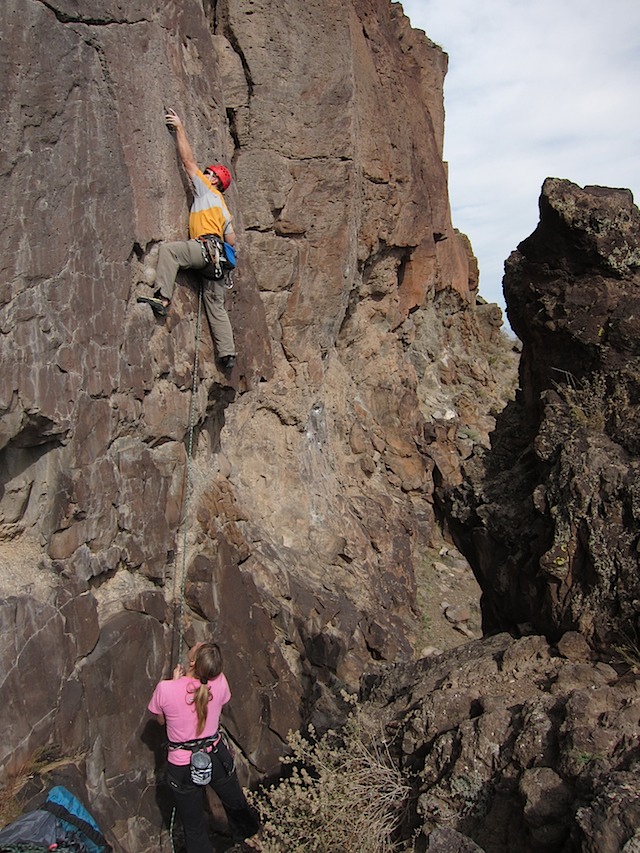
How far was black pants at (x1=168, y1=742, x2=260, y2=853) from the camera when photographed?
5188 mm

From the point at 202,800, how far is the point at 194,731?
2.26 ft

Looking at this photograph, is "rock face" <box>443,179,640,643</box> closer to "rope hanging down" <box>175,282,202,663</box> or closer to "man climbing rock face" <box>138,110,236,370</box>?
"rope hanging down" <box>175,282,202,663</box>

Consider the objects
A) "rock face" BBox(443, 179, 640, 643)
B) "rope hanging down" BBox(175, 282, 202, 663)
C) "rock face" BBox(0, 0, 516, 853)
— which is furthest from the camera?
"rope hanging down" BBox(175, 282, 202, 663)

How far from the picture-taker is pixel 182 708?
505 centimetres

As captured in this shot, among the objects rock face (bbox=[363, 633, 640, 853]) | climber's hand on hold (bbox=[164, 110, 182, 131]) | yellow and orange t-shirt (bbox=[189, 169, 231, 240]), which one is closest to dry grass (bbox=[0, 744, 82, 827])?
rock face (bbox=[363, 633, 640, 853])

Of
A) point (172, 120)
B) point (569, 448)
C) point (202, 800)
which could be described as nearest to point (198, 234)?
point (172, 120)

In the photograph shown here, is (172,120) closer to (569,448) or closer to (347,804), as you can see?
(569,448)

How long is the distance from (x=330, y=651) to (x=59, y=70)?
6.05 metres

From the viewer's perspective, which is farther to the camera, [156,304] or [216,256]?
[216,256]

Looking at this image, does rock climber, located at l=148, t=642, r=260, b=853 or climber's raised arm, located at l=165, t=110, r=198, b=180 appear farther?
climber's raised arm, located at l=165, t=110, r=198, b=180

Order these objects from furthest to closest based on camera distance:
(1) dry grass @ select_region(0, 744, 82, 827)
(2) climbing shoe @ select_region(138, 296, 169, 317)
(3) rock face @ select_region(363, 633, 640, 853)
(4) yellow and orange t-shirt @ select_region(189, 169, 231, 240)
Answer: (4) yellow and orange t-shirt @ select_region(189, 169, 231, 240) → (2) climbing shoe @ select_region(138, 296, 169, 317) → (1) dry grass @ select_region(0, 744, 82, 827) → (3) rock face @ select_region(363, 633, 640, 853)

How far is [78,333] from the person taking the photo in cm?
549

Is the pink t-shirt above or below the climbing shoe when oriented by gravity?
below

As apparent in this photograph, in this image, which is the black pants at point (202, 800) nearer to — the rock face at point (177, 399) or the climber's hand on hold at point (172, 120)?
the rock face at point (177, 399)
